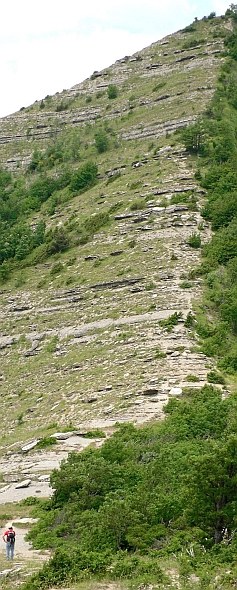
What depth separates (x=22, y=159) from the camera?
88938 mm

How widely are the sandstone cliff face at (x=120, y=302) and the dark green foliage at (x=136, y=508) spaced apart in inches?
202

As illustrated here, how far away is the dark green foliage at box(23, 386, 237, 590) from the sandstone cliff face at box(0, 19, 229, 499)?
16.8 ft

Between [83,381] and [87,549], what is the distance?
1727 centimetres

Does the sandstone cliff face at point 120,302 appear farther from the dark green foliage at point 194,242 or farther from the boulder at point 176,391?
the dark green foliage at point 194,242

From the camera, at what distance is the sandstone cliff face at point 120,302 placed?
32719 mm

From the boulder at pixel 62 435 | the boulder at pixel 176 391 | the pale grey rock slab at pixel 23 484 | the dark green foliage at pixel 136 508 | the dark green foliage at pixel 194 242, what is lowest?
the pale grey rock slab at pixel 23 484

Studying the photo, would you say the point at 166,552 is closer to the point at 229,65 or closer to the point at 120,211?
the point at 120,211

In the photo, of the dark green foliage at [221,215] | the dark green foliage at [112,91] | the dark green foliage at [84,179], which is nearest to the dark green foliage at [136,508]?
the dark green foliage at [221,215]

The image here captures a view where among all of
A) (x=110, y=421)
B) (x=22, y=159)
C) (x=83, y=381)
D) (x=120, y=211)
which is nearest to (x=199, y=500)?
(x=110, y=421)

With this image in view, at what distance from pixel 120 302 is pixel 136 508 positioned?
22.5 metres

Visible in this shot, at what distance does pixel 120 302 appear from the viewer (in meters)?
41.4

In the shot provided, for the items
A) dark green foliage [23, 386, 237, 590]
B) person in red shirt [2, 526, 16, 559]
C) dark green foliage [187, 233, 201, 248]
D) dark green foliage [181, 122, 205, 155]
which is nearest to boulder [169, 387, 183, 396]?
dark green foliage [23, 386, 237, 590]

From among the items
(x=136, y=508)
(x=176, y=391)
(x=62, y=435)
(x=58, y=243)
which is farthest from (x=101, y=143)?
(x=136, y=508)

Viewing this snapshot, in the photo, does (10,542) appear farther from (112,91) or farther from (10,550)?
(112,91)
